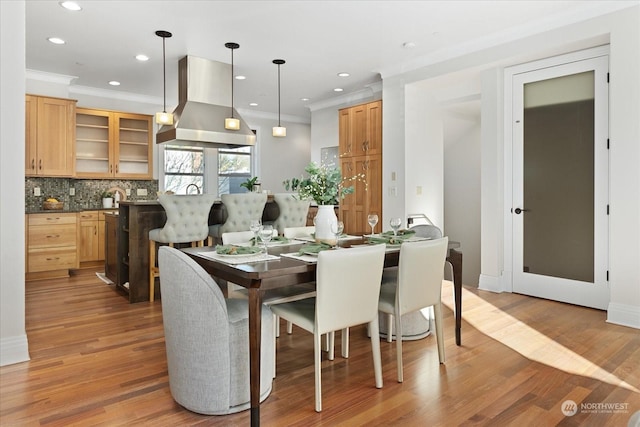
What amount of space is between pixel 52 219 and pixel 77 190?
1.23 meters

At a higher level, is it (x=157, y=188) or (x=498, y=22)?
(x=498, y=22)

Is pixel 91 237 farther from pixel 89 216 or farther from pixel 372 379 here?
pixel 372 379

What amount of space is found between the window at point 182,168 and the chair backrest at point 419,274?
5.89 meters

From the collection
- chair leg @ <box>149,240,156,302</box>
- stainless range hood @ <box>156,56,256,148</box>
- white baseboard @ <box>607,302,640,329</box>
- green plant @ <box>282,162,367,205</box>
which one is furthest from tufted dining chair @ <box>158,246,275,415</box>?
stainless range hood @ <box>156,56,256,148</box>

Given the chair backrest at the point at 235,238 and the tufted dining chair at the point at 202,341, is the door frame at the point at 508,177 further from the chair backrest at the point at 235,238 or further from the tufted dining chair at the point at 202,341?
the tufted dining chair at the point at 202,341

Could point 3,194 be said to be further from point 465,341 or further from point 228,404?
point 465,341

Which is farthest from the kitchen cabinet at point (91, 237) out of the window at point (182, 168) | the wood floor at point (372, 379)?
the wood floor at point (372, 379)

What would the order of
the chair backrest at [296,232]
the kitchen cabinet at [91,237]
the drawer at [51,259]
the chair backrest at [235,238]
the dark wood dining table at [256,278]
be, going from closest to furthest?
1. the dark wood dining table at [256,278]
2. the chair backrest at [235,238]
3. the chair backrest at [296,232]
4. the drawer at [51,259]
5. the kitchen cabinet at [91,237]

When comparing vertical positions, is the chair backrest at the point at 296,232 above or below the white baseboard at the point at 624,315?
above

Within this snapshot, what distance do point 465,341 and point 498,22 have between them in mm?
3009

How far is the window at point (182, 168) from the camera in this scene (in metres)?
7.30

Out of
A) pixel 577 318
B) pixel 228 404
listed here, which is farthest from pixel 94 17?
pixel 577 318

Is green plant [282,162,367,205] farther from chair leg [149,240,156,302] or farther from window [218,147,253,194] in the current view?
window [218,147,253,194]

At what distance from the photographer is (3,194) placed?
8.68ft
